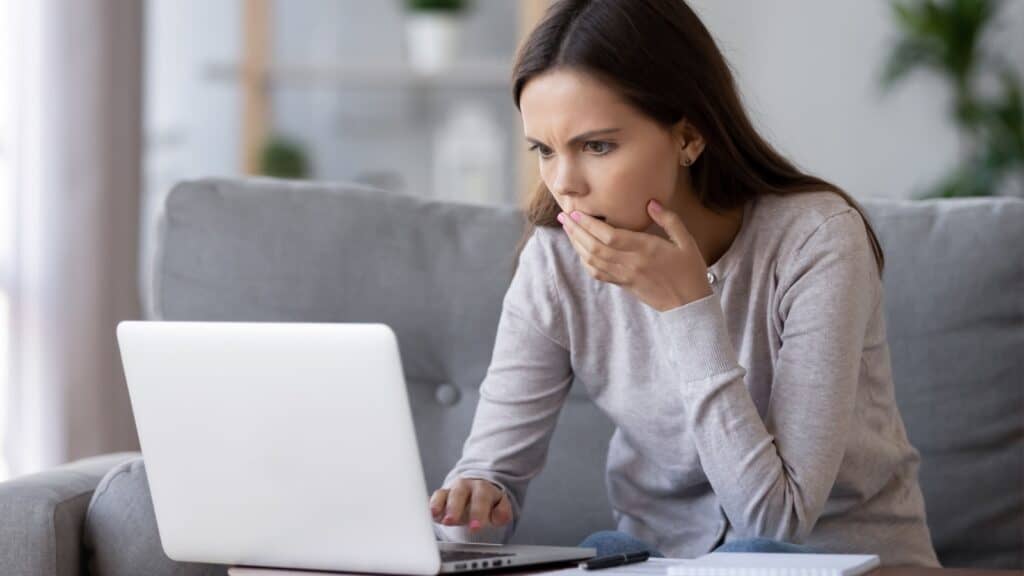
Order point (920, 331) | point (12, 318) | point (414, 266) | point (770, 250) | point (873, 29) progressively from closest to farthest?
1. point (770, 250)
2. point (920, 331)
3. point (414, 266)
4. point (12, 318)
5. point (873, 29)

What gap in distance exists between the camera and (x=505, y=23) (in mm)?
4461

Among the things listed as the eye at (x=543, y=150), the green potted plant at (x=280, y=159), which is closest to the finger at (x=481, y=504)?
the eye at (x=543, y=150)

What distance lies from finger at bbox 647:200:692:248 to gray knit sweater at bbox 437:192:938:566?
0.07 m

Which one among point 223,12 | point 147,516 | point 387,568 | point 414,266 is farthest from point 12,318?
point 223,12

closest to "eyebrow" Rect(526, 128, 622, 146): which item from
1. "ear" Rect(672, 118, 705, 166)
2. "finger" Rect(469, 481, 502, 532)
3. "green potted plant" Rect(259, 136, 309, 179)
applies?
"ear" Rect(672, 118, 705, 166)

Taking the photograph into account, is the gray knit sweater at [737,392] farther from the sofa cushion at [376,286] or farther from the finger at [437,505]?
the sofa cushion at [376,286]

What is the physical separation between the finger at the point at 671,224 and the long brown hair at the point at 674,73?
100 millimetres

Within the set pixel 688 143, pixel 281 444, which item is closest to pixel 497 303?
pixel 688 143

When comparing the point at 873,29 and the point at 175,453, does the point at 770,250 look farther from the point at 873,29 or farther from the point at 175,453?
the point at 873,29

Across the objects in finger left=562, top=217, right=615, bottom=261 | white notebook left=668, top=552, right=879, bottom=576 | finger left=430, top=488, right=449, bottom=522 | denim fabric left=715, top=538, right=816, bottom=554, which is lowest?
finger left=430, top=488, right=449, bottom=522

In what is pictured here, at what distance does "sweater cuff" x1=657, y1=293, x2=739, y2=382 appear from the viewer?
1.37 m

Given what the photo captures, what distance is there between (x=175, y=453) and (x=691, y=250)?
0.54 meters

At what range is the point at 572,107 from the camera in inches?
55.1

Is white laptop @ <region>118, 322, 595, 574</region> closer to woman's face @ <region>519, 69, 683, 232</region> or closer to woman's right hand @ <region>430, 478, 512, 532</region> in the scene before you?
woman's right hand @ <region>430, 478, 512, 532</region>
